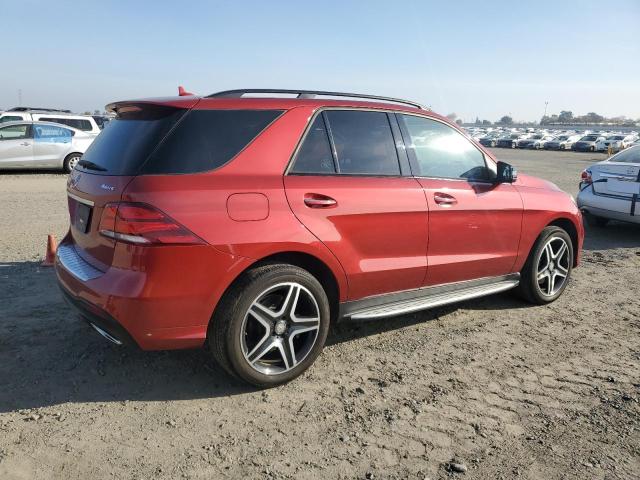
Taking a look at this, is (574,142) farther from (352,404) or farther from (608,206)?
(352,404)

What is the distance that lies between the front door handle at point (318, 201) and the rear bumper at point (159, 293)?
0.56 metres

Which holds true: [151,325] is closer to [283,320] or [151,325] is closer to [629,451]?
[283,320]

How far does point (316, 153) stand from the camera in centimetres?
350

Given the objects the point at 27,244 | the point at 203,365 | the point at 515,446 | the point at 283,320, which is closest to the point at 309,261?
the point at 283,320

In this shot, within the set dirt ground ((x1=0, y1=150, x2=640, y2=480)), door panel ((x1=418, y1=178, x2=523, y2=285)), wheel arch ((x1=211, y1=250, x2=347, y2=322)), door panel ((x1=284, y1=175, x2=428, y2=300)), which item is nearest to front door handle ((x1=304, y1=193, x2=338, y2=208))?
door panel ((x1=284, y1=175, x2=428, y2=300))

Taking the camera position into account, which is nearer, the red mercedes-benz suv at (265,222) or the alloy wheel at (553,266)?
the red mercedes-benz suv at (265,222)

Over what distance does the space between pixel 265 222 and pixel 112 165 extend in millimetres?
975

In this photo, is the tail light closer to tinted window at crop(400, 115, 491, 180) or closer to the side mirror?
tinted window at crop(400, 115, 491, 180)

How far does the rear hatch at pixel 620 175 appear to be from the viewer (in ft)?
25.3

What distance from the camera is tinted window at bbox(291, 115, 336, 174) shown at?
3414 millimetres

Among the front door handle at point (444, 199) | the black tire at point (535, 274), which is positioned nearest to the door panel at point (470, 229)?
the front door handle at point (444, 199)

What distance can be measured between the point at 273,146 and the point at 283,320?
1.08 metres

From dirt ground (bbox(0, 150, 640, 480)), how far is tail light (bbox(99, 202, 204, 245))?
3.29ft

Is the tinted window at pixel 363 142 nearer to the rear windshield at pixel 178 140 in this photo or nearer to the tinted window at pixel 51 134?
the rear windshield at pixel 178 140
